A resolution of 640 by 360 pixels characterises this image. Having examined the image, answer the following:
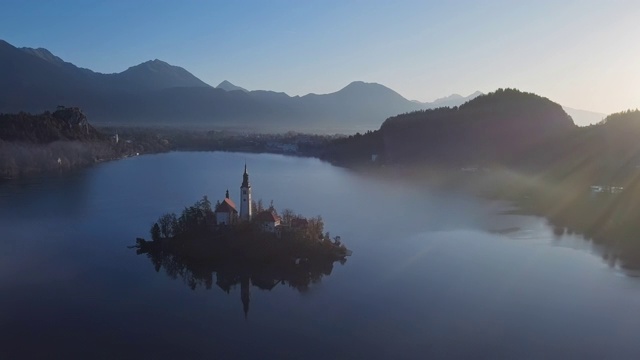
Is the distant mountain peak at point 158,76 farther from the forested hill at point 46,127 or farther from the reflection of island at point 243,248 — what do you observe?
the reflection of island at point 243,248

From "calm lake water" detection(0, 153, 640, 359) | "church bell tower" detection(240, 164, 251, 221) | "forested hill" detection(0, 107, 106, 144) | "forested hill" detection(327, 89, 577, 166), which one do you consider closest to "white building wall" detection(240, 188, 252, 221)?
"church bell tower" detection(240, 164, 251, 221)

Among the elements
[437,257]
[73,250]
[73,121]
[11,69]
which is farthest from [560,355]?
[11,69]

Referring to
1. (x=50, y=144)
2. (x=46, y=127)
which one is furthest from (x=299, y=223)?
(x=46, y=127)

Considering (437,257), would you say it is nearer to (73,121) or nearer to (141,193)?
(141,193)

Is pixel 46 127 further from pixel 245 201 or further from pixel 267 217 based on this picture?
pixel 267 217

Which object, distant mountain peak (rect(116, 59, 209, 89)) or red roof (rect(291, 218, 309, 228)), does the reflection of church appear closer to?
red roof (rect(291, 218, 309, 228))

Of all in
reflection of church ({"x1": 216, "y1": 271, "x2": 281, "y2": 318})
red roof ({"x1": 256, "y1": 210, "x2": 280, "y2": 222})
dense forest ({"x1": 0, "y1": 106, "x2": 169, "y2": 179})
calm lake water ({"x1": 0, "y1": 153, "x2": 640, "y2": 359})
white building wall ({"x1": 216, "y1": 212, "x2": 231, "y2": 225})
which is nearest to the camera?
calm lake water ({"x1": 0, "y1": 153, "x2": 640, "y2": 359})
